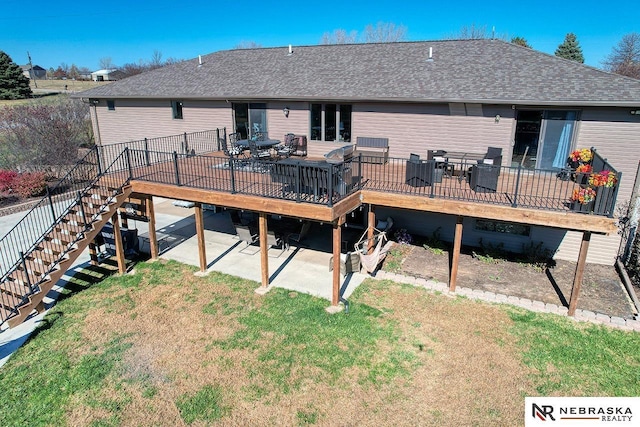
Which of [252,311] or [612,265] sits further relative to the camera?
[612,265]

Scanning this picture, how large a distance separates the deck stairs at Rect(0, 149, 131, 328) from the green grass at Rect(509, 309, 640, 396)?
32.5 ft

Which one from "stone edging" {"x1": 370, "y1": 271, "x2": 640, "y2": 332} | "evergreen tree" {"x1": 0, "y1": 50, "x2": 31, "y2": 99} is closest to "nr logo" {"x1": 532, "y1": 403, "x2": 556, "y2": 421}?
"stone edging" {"x1": 370, "y1": 271, "x2": 640, "y2": 332}

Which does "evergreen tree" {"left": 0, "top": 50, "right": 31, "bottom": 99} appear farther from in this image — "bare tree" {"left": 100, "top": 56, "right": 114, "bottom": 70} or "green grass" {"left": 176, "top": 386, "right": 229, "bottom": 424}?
"green grass" {"left": 176, "top": 386, "right": 229, "bottom": 424}

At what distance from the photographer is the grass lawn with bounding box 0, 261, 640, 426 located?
6.05 meters

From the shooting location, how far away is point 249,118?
592 inches

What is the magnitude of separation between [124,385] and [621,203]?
40.4 feet

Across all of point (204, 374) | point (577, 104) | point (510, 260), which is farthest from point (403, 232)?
point (204, 374)

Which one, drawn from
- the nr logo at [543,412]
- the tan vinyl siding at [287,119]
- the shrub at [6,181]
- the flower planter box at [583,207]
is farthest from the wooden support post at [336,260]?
the shrub at [6,181]

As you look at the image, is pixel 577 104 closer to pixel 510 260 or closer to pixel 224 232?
pixel 510 260

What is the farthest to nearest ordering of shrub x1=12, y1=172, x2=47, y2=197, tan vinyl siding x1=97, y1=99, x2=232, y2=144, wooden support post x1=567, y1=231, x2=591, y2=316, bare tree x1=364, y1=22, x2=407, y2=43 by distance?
bare tree x1=364, y1=22, x2=407, y2=43, shrub x1=12, y1=172, x2=47, y2=197, tan vinyl siding x1=97, y1=99, x2=232, y2=144, wooden support post x1=567, y1=231, x2=591, y2=316

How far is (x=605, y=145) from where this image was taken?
Answer: 33.8 ft

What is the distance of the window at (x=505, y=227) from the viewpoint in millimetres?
11508

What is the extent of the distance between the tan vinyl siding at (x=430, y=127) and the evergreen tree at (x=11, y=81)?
1756 inches

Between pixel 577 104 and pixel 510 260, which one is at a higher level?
pixel 577 104
